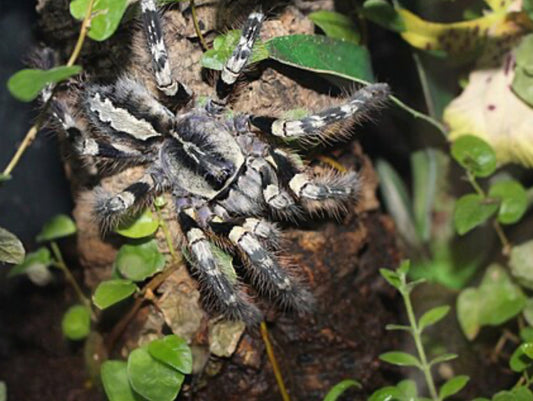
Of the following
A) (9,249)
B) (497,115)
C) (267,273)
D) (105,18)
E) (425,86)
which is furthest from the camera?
(425,86)

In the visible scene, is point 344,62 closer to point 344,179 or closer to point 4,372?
point 344,179

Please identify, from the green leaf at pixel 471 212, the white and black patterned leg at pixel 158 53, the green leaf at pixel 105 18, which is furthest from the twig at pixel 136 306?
the green leaf at pixel 471 212

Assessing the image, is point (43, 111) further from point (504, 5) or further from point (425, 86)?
point (504, 5)

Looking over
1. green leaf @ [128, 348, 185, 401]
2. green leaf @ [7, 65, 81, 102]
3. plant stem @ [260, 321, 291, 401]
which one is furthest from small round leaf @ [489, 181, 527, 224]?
green leaf @ [7, 65, 81, 102]

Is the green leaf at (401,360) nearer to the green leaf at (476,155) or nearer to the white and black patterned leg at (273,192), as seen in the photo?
the white and black patterned leg at (273,192)

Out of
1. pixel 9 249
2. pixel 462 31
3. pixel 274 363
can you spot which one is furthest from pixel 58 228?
pixel 462 31


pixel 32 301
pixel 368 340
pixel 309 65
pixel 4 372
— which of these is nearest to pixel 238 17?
pixel 309 65

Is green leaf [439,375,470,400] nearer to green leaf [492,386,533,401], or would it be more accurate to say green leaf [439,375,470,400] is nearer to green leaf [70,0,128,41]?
green leaf [492,386,533,401]
